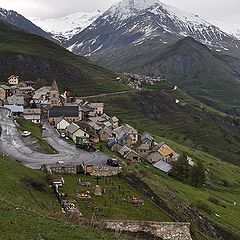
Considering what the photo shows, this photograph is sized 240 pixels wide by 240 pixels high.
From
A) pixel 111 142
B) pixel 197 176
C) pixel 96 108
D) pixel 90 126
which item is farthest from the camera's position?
pixel 96 108

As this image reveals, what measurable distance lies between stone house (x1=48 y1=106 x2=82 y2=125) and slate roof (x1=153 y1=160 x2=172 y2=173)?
86.3 feet

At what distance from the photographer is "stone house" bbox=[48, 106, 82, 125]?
11444 centimetres

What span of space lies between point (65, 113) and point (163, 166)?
3316 centimetres

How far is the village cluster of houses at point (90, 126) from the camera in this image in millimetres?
98750

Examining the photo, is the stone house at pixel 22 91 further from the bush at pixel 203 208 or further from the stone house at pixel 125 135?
the bush at pixel 203 208

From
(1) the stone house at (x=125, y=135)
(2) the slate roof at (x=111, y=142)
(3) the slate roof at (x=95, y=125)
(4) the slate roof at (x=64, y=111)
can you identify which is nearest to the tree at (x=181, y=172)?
(2) the slate roof at (x=111, y=142)

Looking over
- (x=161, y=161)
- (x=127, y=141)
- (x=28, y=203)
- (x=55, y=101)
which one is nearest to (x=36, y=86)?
(x=55, y=101)

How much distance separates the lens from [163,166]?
318 feet

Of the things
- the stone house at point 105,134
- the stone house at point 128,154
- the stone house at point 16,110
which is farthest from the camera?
the stone house at point 16,110

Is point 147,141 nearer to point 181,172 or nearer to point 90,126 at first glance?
point 90,126

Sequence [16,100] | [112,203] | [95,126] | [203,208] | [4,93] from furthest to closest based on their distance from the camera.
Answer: [4,93] → [16,100] → [95,126] → [203,208] → [112,203]

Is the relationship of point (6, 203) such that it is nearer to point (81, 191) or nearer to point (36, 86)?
point (81, 191)

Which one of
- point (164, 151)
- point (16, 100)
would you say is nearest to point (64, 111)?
point (16, 100)

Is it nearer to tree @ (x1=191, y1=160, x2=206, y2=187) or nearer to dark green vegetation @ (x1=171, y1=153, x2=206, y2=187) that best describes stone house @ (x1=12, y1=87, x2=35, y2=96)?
dark green vegetation @ (x1=171, y1=153, x2=206, y2=187)
